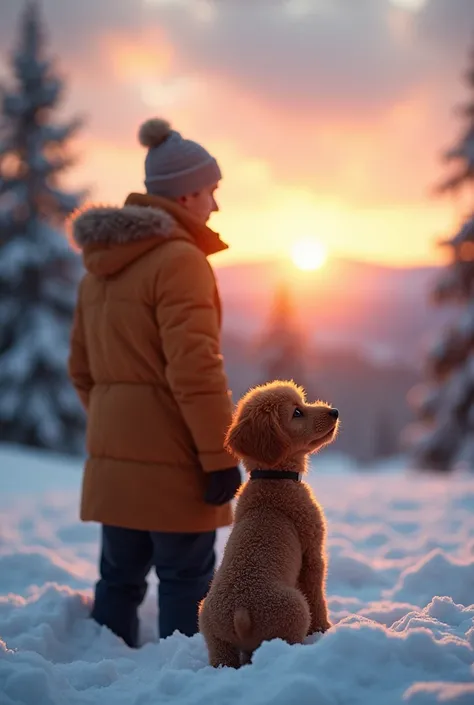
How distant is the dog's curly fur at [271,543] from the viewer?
2557mm

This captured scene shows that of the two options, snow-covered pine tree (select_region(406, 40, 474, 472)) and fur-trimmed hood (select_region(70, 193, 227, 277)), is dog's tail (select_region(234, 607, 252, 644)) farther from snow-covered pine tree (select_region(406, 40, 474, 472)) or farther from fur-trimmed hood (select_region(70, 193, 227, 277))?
snow-covered pine tree (select_region(406, 40, 474, 472))

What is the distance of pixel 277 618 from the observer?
253 cm

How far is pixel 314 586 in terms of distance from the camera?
2906 millimetres

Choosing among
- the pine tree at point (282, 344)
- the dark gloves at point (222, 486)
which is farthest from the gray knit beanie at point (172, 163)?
the pine tree at point (282, 344)

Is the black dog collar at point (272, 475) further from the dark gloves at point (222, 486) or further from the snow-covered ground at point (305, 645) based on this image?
the snow-covered ground at point (305, 645)

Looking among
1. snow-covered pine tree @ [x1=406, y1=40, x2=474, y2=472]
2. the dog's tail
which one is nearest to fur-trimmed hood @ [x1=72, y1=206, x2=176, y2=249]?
the dog's tail

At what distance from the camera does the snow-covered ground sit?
2197 mm

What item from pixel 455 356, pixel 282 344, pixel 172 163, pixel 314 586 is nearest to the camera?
pixel 314 586

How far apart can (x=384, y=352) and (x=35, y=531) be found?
118 metres

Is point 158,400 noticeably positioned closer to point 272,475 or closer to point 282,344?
point 272,475

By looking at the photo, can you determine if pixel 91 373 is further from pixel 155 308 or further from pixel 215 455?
pixel 215 455

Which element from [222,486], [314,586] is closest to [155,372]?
[222,486]

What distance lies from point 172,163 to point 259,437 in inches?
71.7

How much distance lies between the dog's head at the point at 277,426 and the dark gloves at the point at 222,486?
568 millimetres
